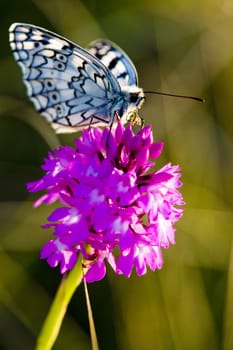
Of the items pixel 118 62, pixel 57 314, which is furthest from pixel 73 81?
pixel 57 314

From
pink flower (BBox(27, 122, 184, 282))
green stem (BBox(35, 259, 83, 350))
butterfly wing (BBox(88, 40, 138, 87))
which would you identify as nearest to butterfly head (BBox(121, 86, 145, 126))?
butterfly wing (BBox(88, 40, 138, 87))

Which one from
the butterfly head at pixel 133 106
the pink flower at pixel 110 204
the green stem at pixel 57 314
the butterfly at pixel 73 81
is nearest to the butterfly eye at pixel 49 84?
the butterfly at pixel 73 81

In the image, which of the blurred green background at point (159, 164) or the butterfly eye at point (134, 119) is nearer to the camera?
the butterfly eye at point (134, 119)

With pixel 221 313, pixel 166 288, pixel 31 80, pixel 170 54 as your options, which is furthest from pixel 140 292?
pixel 170 54

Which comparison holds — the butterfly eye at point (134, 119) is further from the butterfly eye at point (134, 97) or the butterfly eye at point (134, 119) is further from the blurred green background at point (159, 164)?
the blurred green background at point (159, 164)

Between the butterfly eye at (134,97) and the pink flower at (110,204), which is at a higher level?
the butterfly eye at (134,97)

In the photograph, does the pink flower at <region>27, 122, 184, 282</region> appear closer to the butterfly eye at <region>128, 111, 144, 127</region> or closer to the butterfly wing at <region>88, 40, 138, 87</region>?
the butterfly eye at <region>128, 111, 144, 127</region>
